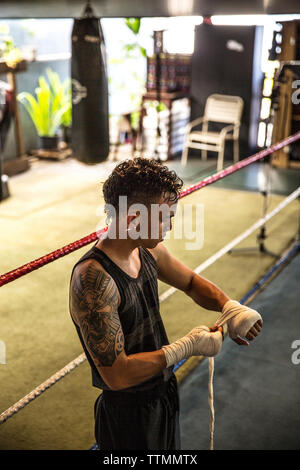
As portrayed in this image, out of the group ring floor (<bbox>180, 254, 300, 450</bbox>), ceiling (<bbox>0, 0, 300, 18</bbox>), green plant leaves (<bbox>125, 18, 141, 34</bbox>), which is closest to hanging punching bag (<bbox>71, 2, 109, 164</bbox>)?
ceiling (<bbox>0, 0, 300, 18</bbox>)

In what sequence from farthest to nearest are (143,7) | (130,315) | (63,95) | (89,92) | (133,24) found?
(63,95) → (133,24) → (89,92) → (143,7) → (130,315)

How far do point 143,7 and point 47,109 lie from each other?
4636 millimetres

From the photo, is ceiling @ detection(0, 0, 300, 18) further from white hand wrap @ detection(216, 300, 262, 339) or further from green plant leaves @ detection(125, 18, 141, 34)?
green plant leaves @ detection(125, 18, 141, 34)

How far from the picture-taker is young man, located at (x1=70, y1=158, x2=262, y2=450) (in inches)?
48.6

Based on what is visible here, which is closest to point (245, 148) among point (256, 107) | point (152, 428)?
point (256, 107)

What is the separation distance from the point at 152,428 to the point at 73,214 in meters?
4.12

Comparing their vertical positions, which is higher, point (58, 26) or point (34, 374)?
point (58, 26)

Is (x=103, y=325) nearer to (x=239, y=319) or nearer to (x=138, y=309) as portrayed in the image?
(x=138, y=309)

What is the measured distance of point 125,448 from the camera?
4.79ft

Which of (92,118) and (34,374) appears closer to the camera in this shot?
(34,374)

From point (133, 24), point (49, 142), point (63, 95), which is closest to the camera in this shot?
point (133, 24)

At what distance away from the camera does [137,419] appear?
1421 millimetres

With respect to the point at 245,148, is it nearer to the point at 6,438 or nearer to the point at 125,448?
the point at 6,438

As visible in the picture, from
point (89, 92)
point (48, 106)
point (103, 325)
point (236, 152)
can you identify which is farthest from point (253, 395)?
point (48, 106)
